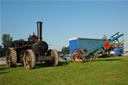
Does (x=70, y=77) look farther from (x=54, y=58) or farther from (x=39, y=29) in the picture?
(x=39, y=29)

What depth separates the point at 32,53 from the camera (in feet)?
32.6

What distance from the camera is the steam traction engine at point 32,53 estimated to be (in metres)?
10.2

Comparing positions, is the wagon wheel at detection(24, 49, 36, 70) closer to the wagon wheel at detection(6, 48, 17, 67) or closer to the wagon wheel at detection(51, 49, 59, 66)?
the wagon wheel at detection(6, 48, 17, 67)

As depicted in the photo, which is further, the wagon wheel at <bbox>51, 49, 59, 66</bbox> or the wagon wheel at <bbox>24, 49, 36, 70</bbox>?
the wagon wheel at <bbox>51, 49, 59, 66</bbox>

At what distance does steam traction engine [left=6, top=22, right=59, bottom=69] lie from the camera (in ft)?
33.6

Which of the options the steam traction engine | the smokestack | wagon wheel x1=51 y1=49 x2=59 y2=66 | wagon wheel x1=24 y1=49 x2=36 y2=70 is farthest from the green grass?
the smokestack

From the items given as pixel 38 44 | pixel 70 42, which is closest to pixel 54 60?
pixel 38 44

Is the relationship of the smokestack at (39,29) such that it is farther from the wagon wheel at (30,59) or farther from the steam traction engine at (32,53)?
the wagon wheel at (30,59)

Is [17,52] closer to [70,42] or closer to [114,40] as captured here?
[114,40]

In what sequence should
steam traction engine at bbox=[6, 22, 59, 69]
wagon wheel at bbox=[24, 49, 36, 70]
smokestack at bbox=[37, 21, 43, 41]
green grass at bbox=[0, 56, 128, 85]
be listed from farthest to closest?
smokestack at bbox=[37, 21, 43, 41] → steam traction engine at bbox=[6, 22, 59, 69] → wagon wheel at bbox=[24, 49, 36, 70] → green grass at bbox=[0, 56, 128, 85]

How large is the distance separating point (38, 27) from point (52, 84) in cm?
665

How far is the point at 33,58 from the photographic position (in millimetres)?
9781

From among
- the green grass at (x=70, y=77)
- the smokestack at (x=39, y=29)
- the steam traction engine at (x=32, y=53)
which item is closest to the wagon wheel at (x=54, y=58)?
the steam traction engine at (x=32, y=53)

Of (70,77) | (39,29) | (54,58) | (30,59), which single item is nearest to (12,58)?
(30,59)
